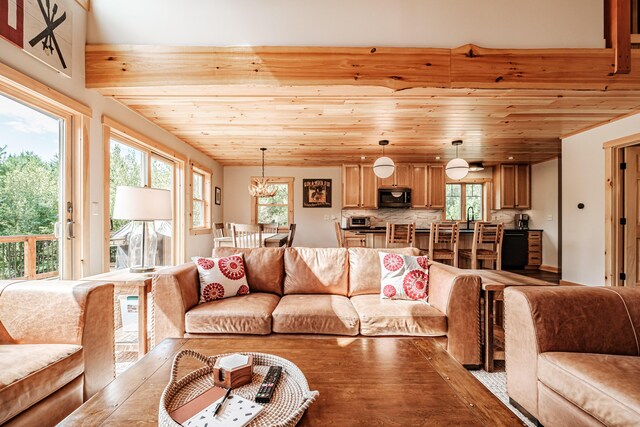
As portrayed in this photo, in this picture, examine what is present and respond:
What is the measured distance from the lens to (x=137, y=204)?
236cm

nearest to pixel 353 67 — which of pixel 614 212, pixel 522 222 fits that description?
pixel 614 212

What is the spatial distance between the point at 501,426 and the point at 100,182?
3.47 m

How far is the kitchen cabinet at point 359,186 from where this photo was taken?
6867mm

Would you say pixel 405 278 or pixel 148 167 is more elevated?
pixel 148 167

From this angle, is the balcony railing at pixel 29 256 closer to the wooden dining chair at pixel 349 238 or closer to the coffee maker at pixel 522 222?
the wooden dining chair at pixel 349 238

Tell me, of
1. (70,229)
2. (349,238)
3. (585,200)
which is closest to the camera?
(70,229)

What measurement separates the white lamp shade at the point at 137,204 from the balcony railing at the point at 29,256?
621mm

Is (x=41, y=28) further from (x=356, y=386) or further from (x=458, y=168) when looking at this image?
(x=458, y=168)

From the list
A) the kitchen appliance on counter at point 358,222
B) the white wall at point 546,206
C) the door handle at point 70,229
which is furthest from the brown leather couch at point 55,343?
the white wall at point 546,206

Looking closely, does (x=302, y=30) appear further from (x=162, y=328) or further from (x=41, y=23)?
(x=162, y=328)

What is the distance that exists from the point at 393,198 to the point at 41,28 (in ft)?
19.7

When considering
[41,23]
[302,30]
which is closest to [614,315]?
[302,30]

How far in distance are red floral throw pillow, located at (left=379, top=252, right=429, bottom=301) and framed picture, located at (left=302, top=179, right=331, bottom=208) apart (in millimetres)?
4810

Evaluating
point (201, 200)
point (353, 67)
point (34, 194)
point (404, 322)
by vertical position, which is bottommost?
point (404, 322)
